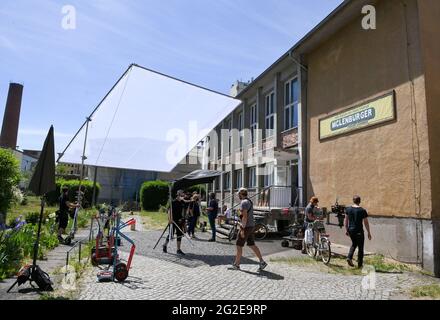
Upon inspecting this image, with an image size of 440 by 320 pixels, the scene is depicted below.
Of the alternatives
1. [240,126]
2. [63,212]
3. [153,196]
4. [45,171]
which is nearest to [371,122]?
[45,171]

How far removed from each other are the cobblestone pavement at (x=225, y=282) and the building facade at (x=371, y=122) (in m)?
2.19

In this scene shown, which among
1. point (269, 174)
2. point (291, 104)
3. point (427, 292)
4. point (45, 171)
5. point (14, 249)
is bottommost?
point (427, 292)

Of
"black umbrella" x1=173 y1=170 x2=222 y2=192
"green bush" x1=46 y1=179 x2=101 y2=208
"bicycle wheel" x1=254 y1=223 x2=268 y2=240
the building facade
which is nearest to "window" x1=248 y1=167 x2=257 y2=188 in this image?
the building facade

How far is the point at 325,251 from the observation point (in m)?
9.18

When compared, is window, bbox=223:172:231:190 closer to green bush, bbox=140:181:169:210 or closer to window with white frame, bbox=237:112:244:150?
window with white frame, bbox=237:112:244:150

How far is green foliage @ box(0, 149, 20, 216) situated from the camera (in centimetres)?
1228

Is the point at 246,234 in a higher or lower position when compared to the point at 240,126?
lower

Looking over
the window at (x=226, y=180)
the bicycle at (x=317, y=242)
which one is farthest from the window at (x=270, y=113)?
the bicycle at (x=317, y=242)

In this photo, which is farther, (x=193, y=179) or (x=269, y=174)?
(x=269, y=174)

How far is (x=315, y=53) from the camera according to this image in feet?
48.7

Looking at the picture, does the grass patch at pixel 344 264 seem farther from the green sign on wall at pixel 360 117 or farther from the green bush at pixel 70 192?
the green bush at pixel 70 192

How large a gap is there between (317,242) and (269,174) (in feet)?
31.3

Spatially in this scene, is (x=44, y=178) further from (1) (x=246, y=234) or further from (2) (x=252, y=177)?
(2) (x=252, y=177)

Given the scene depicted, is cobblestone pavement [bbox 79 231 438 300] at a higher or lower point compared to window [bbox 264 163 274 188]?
lower
